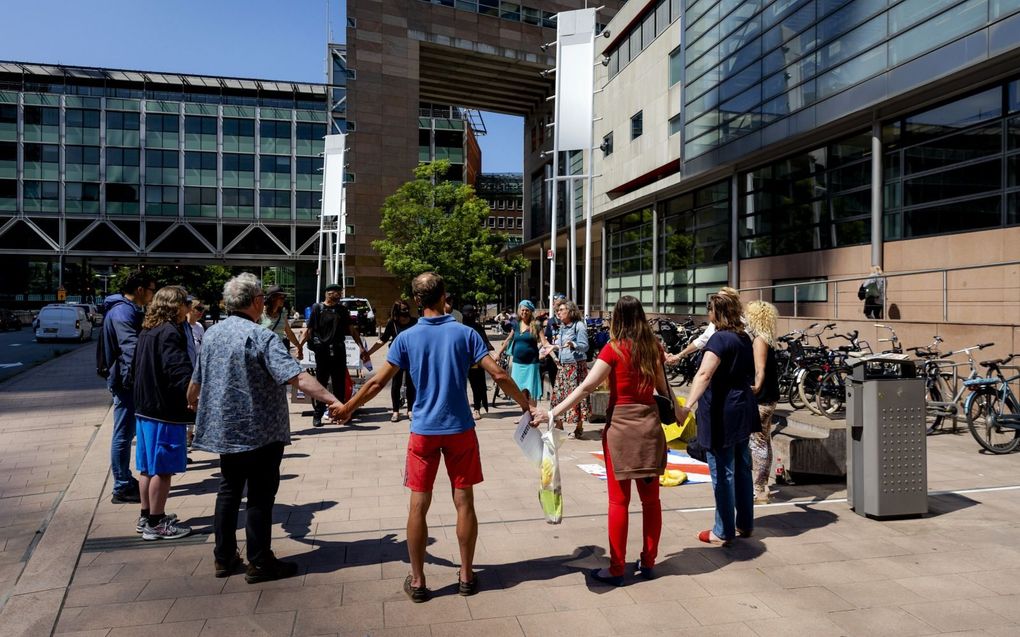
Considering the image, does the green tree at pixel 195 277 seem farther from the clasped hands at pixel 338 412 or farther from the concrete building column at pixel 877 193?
the clasped hands at pixel 338 412

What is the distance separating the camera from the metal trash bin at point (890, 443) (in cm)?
541

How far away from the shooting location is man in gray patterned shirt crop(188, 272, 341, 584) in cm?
413

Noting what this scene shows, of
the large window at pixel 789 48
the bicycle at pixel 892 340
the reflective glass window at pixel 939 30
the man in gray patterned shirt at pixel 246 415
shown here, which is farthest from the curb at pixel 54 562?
the reflective glass window at pixel 939 30

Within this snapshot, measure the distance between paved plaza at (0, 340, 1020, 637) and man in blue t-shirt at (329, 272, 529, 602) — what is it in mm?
346

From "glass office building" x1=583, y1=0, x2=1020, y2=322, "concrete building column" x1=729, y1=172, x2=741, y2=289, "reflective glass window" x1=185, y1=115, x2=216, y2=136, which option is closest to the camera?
"glass office building" x1=583, y1=0, x2=1020, y2=322

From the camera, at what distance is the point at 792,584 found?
421 centimetres

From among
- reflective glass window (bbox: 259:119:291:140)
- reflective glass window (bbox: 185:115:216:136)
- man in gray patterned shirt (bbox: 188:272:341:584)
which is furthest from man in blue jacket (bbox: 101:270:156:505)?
reflective glass window (bbox: 185:115:216:136)

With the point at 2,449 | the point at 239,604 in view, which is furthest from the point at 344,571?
the point at 2,449

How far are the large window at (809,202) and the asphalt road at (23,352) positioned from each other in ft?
64.3

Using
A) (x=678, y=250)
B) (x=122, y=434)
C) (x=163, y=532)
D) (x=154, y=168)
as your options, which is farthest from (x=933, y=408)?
(x=154, y=168)

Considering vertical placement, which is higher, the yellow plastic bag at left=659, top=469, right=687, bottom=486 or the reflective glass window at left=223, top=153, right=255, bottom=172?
the reflective glass window at left=223, top=153, right=255, bottom=172

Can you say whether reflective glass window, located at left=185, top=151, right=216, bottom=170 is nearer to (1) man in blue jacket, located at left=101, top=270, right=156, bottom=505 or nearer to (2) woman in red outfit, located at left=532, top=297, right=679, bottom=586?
(1) man in blue jacket, located at left=101, top=270, right=156, bottom=505

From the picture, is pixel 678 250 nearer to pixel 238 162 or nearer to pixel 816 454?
pixel 816 454

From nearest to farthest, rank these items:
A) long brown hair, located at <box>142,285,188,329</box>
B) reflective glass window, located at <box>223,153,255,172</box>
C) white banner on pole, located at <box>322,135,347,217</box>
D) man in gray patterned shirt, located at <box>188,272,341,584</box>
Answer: man in gray patterned shirt, located at <box>188,272,341,584</box>, long brown hair, located at <box>142,285,188,329</box>, white banner on pole, located at <box>322,135,347,217</box>, reflective glass window, located at <box>223,153,255,172</box>
